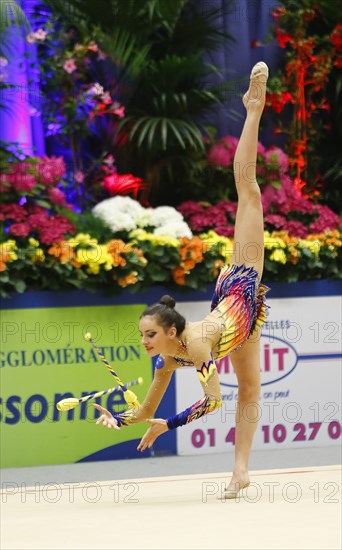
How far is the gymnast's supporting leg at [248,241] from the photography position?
3723 mm

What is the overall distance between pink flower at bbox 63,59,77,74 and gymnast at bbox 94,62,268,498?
2.66m

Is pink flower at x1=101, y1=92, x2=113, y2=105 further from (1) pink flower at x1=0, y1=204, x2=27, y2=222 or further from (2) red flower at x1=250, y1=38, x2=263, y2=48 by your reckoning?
(2) red flower at x1=250, y1=38, x2=263, y2=48

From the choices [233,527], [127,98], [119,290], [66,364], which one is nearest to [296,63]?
[127,98]

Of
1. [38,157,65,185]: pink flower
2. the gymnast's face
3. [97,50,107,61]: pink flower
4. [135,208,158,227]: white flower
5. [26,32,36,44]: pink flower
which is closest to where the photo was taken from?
the gymnast's face

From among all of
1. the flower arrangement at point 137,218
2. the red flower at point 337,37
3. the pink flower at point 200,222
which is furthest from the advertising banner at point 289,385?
the red flower at point 337,37

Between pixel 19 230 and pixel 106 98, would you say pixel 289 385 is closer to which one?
pixel 19 230

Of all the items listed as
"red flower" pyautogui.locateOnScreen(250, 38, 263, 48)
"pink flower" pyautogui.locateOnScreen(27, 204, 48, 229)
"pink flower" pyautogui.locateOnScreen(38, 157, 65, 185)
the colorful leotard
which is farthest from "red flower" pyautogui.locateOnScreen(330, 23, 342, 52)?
the colorful leotard

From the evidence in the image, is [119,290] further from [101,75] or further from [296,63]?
[296,63]

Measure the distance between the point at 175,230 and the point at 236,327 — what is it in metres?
2.03

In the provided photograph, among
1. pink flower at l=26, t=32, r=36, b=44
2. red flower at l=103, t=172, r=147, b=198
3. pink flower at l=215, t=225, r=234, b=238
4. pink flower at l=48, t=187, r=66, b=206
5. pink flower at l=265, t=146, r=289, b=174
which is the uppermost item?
pink flower at l=26, t=32, r=36, b=44

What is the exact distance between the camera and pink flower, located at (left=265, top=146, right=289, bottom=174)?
640 centimetres

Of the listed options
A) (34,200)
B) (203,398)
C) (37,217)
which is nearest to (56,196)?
(34,200)

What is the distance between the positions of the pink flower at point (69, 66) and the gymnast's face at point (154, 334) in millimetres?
3244

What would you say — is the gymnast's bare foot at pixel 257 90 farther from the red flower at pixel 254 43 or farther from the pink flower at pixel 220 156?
the red flower at pixel 254 43
